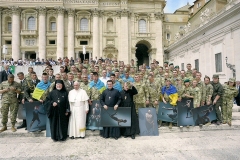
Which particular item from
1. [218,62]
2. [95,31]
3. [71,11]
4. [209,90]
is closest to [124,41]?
[95,31]

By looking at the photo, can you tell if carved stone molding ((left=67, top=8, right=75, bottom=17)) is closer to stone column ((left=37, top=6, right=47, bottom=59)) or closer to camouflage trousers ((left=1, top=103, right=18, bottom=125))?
stone column ((left=37, top=6, right=47, bottom=59))

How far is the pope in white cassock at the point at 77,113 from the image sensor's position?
227 inches

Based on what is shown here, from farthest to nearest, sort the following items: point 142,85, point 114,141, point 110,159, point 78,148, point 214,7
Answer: point 214,7 < point 142,85 < point 114,141 < point 78,148 < point 110,159

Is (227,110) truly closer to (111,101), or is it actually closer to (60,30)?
(111,101)

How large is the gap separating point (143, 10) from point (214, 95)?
109 feet

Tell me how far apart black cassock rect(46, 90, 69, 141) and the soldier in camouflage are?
20.9ft

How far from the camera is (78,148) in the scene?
16.4ft

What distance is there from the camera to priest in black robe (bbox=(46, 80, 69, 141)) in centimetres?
546

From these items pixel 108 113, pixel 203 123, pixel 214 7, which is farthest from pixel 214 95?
pixel 214 7

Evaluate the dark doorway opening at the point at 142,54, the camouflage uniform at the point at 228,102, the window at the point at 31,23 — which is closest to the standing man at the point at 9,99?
the camouflage uniform at the point at 228,102

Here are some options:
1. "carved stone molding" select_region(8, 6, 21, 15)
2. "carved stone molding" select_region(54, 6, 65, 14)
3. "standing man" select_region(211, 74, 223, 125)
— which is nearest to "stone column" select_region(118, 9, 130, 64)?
"carved stone molding" select_region(54, 6, 65, 14)

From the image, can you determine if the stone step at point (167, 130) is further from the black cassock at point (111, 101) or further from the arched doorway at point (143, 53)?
the arched doorway at point (143, 53)

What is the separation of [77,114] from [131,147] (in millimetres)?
2176

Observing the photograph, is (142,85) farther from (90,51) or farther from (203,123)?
(90,51)
